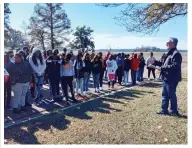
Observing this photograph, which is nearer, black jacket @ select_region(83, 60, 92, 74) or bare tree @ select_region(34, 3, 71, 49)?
black jacket @ select_region(83, 60, 92, 74)

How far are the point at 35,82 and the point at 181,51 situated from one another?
3.96m

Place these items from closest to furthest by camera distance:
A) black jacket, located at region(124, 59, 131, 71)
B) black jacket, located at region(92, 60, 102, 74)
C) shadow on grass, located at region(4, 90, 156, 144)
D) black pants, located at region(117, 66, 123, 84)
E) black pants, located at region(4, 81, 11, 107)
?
shadow on grass, located at region(4, 90, 156, 144) → black pants, located at region(4, 81, 11, 107) → black jacket, located at region(92, 60, 102, 74) → black pants, located at region(117, 66, 123, 84) → black jacket, located at region(124, 59, 131, 71)

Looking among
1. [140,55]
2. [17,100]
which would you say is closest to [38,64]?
[17,100]

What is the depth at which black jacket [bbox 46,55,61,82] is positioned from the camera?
819 centimetres

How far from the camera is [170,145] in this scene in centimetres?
513

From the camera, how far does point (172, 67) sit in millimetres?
6508

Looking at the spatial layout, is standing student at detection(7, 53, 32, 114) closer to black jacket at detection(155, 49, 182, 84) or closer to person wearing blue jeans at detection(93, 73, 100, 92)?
black jacket at detection(155, 49, 182, 84)

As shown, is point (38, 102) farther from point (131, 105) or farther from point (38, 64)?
point (131, 105)

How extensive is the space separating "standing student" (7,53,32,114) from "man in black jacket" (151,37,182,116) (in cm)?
297

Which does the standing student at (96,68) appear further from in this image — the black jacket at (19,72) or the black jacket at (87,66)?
the black jacket at (19,72)

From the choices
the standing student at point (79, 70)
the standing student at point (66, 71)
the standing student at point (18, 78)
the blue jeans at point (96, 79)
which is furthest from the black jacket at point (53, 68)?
the blue jeans at point (96, 79)

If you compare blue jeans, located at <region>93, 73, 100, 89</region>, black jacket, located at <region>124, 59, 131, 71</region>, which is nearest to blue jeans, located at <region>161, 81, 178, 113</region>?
blue jeans, located at <region>93, 73, 100, 89</region>

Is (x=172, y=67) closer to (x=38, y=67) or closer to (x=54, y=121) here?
(x=54, y=121)

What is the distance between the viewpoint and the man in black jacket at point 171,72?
256 inches
